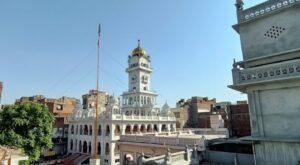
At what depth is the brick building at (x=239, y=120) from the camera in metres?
26.5

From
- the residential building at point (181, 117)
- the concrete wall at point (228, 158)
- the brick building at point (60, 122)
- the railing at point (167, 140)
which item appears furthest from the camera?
the residential building at point (181, 117)

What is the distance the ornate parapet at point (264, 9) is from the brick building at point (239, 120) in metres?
16.3

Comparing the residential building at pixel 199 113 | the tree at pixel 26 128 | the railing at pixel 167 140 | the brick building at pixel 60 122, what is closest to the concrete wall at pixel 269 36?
the railing at pixel 167 140

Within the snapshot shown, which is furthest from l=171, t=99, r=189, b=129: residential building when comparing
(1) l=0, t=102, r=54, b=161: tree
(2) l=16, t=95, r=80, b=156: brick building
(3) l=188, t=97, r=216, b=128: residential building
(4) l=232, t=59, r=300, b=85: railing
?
(4) l=232, t=59, r=300, b=85: railing

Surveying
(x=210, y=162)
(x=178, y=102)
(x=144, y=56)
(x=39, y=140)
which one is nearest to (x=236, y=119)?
(x=210, y=162)

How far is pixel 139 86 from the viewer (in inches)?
2167

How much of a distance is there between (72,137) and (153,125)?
20252mm

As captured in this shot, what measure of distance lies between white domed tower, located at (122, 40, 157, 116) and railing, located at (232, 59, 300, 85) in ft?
132

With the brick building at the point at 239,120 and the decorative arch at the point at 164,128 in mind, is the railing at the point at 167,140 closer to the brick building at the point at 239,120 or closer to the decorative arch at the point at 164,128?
the brick building at the point at 239,120

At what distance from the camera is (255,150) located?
1180 cm

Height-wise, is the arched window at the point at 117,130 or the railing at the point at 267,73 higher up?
the railing at the point at 267,73

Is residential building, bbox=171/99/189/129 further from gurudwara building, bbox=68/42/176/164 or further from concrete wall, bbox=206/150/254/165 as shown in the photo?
concrete wall, bbox=206/150/254/165

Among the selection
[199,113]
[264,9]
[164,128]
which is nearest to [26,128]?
[164,128]

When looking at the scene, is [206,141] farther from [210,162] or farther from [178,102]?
[178,102]
